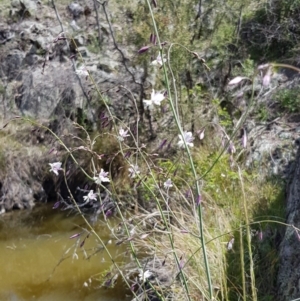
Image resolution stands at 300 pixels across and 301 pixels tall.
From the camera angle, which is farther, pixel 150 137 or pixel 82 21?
pixel 82 21

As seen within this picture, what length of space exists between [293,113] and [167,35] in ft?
5.19

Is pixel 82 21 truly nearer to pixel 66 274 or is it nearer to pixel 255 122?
pixel 255 122

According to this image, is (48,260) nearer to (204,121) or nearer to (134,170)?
(204,121)

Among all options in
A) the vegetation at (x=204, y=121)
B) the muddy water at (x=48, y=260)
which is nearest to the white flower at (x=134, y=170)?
the vegetation at (x=204, y=121)

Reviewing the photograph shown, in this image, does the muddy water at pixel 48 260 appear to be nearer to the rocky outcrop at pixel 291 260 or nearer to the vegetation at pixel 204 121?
the vegetation at pixel 204 121

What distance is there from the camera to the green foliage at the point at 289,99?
639 centimetres

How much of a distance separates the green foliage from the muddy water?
215 cm

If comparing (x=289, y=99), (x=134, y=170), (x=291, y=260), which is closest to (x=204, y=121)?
(x=289, y=99)

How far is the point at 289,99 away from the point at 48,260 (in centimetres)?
294

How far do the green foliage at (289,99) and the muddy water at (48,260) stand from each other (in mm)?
2152

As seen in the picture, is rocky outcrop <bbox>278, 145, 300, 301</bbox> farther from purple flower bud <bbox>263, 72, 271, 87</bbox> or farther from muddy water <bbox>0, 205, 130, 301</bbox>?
purple flower bud <bbox>263, 72, 271, 87</bbox>

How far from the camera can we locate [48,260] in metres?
5.91

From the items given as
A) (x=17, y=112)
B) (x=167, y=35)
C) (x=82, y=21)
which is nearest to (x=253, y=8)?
(x=167, y=35)

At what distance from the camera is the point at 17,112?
825 cm
